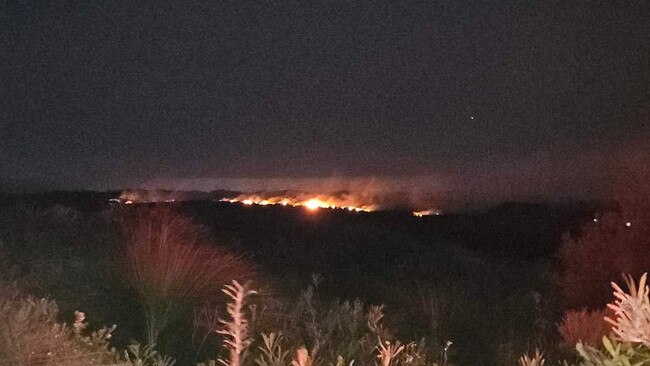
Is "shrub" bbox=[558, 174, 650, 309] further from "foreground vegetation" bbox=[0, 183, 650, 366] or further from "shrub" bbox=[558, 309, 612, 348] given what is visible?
"shrub" bbox=[558, 309, 612, 348]

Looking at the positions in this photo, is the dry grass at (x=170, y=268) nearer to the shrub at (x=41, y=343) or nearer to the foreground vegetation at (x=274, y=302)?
the foreground vegetation at (x=274, y=302)

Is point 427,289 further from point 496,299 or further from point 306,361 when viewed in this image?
point 306,361

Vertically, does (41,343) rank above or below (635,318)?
below

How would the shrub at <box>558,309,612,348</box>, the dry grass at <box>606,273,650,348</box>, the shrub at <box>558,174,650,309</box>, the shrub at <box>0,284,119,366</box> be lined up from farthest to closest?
the shrub at <box>558,174,650,309</box>
the shrub at <box>558,309,612,348</box>
the shrub at <box>0,284,119,366</box>
the dry grass at <box>606,273,650,348</box>

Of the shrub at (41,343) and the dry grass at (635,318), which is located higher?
the dry grass at (635,318)

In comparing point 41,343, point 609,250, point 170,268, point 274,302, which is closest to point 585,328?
point 274,302

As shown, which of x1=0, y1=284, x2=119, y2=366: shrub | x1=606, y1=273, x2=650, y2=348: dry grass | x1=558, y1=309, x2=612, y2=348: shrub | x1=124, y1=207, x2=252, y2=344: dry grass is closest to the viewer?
x1=606, y1=273, x2=650, y2=348: dry grass

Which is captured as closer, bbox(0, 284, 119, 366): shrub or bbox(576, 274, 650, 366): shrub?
bbox(576, 274, 650, 366): shrub

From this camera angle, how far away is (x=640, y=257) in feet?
56.5

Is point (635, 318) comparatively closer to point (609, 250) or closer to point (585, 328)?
point (585, 328)

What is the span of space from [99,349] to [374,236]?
2619cm

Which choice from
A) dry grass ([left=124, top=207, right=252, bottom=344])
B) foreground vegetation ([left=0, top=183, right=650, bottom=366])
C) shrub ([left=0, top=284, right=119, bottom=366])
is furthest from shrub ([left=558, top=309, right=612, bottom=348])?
dry grass ([left=124, top=207, right=252, bottom=344])

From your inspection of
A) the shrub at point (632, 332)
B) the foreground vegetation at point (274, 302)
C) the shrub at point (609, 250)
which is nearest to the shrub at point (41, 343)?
the foreground vegetation at point (274, 302)

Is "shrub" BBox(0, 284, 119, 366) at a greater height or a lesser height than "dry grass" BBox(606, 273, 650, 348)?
lesser
